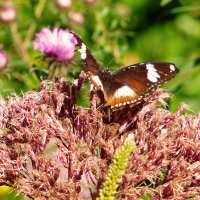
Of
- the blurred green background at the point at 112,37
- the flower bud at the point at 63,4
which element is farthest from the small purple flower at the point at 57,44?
the flower bud at the point at 63,4

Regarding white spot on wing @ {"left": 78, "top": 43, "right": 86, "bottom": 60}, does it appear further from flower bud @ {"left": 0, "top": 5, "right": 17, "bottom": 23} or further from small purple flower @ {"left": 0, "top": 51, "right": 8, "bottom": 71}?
flower bud @ {"left": 0, "top": 5, "right": 17, "bottom": 23}

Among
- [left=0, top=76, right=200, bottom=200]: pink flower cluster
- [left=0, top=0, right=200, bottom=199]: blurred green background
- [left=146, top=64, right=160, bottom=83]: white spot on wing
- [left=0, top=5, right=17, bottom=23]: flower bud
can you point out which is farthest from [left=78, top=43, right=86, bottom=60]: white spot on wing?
[left=0, top=5, right=17, bottom=23]: flower bud

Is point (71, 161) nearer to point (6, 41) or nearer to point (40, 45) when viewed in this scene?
point (40, 45)

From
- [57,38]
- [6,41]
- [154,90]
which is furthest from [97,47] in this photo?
[154,90]

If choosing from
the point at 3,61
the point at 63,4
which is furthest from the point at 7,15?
the point at 3,61

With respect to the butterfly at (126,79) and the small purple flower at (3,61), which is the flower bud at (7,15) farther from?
the butterfly at (126,79)

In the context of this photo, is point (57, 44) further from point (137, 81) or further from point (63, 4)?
point (137, 81)
